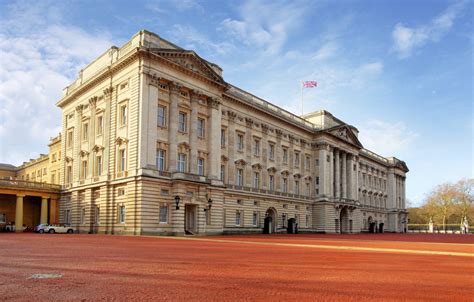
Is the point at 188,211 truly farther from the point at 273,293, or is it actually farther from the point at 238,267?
the point at 273,293

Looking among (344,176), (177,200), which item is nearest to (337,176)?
(344,176)

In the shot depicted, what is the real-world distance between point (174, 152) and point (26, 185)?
19.9 meters

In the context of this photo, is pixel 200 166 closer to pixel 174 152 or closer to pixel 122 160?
pixel 174 152

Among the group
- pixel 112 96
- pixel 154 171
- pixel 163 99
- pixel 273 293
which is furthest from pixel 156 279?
pixel 112 96

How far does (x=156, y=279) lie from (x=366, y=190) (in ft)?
284

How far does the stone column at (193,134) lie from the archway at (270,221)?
16909 mm

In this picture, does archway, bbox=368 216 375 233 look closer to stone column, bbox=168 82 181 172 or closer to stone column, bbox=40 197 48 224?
stone column, bbox=168 82 181 172

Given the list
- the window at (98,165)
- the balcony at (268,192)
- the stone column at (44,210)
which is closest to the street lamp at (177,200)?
the window at (98,165)

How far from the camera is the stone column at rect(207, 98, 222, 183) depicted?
1918 inches

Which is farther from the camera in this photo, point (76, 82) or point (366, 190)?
point (366, 190)

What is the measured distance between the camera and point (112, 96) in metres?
46.4

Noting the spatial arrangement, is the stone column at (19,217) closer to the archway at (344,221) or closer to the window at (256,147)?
the window at (256,147)

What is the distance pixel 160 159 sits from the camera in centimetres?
4366

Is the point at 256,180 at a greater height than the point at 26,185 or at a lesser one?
greater
